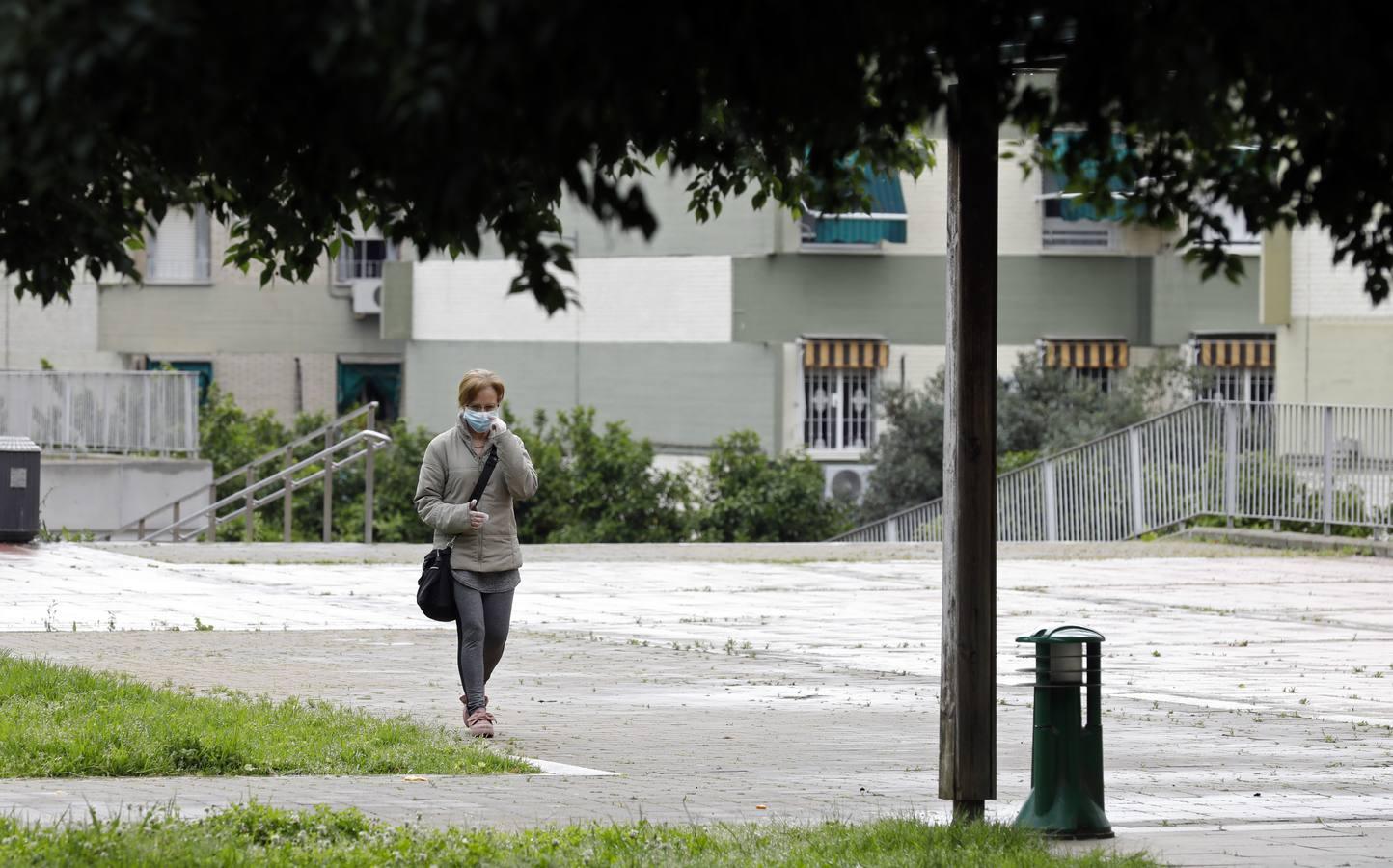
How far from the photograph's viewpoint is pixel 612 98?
4102 millimetres

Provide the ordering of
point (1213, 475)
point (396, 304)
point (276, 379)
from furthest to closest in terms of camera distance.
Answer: point (276, 379) → point (396, 304) → point (1213, 475)

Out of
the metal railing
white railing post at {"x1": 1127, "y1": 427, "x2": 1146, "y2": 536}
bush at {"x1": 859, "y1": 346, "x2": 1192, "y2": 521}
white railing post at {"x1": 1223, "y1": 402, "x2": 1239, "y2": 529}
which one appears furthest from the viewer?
bush at {"x1": 859, "y1": 346, "x2": 1192, "y2": 521}

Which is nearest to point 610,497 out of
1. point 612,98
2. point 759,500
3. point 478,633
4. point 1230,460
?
point 759,500

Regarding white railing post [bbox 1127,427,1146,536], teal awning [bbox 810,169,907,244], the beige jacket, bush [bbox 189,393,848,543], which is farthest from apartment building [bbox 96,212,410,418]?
the beige jacket

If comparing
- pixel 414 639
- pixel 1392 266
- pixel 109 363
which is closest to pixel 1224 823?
pixel 1392 266

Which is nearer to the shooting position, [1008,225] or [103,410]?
[103,410]

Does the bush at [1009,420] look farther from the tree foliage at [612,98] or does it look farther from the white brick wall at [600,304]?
the tree foliage at [612,98]

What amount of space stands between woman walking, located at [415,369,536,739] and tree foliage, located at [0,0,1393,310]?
5.16 metres

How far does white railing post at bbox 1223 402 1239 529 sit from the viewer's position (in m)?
27.2

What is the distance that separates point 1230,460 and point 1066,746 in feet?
65.1

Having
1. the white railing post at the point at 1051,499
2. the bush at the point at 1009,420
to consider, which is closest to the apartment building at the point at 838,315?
the bush at the point at 1009,420

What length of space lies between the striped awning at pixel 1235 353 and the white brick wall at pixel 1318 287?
19.8ft

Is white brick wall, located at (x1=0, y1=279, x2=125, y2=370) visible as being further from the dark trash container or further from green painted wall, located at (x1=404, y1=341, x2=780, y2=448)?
the dark trash container

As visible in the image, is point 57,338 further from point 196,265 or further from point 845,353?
point 845,353
